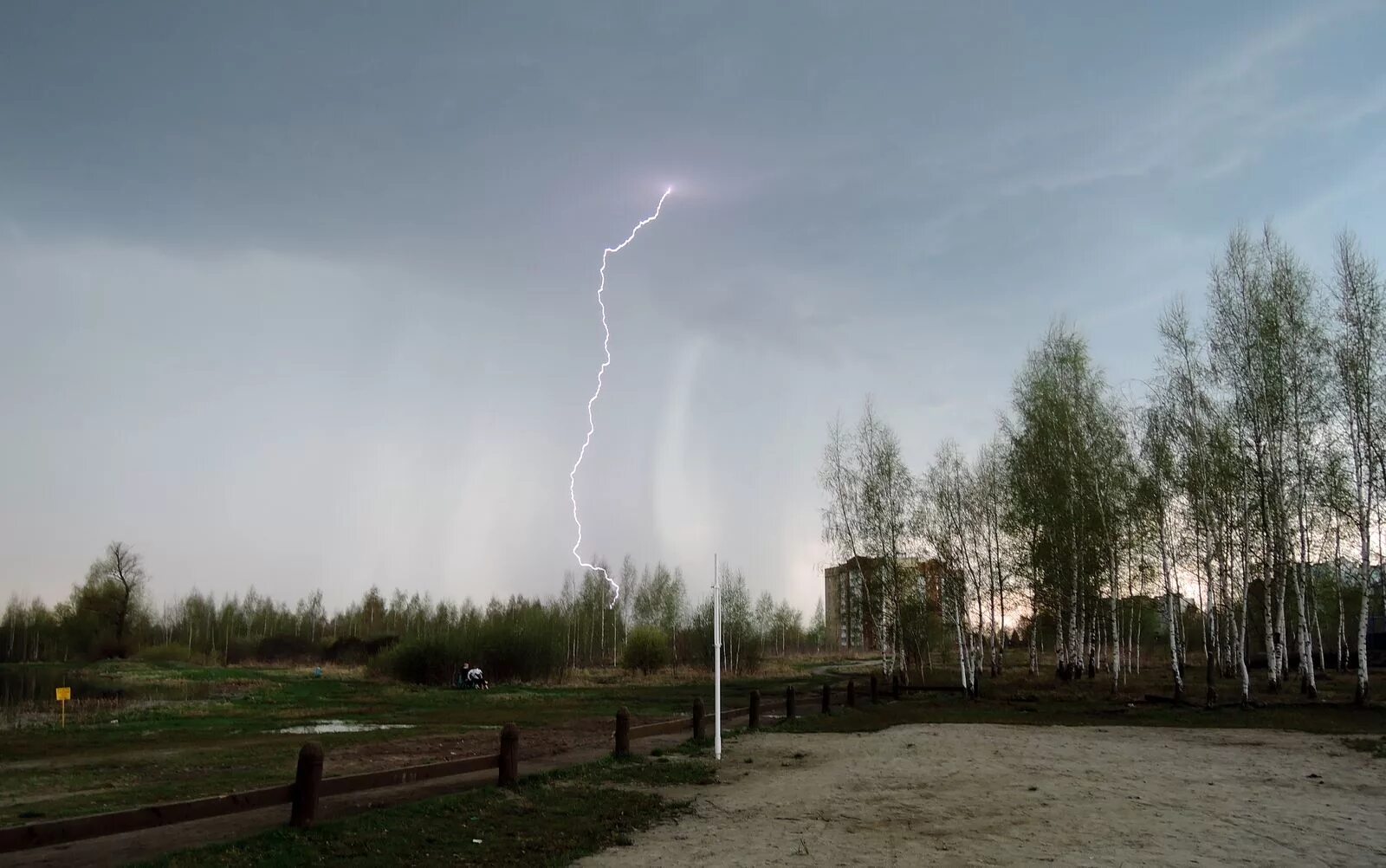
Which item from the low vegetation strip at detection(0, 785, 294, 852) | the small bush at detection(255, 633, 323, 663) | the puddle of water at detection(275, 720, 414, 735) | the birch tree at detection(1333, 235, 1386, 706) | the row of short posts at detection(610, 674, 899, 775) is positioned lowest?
the small bush at detection(255, 633, 323, 663)

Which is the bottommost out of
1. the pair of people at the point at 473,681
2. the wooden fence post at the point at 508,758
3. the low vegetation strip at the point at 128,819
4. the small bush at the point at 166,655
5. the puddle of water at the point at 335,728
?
the small bush at the point at 166,655

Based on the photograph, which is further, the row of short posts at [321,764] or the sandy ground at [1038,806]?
the row of short posts at [321,764]

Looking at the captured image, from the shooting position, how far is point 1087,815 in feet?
32.7

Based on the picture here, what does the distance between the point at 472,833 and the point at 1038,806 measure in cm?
670

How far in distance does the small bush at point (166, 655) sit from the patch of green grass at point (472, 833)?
243ft

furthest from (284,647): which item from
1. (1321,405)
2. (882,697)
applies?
(1321,405)

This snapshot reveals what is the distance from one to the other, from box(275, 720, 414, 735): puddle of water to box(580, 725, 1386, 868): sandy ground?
10.2m

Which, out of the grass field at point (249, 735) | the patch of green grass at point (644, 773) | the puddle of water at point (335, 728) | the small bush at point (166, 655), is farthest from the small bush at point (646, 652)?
the patch of green grass at point (644, 773)

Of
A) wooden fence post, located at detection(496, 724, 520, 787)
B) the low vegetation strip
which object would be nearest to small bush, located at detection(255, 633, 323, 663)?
wooden fence post, located at detection(496, 724, 520, 787)

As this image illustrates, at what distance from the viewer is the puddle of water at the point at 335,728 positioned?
21.2m

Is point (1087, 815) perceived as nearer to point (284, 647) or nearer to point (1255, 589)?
point (1255, 589)

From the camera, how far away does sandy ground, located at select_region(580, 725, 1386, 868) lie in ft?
26.9

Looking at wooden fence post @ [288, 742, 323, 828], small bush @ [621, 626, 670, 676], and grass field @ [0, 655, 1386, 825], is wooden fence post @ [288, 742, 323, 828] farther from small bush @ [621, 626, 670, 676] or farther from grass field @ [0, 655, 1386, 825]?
small bush @ [621, 626, 670, 676]

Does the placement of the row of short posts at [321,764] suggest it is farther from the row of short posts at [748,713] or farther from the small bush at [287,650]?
the small bush at [287,650]
